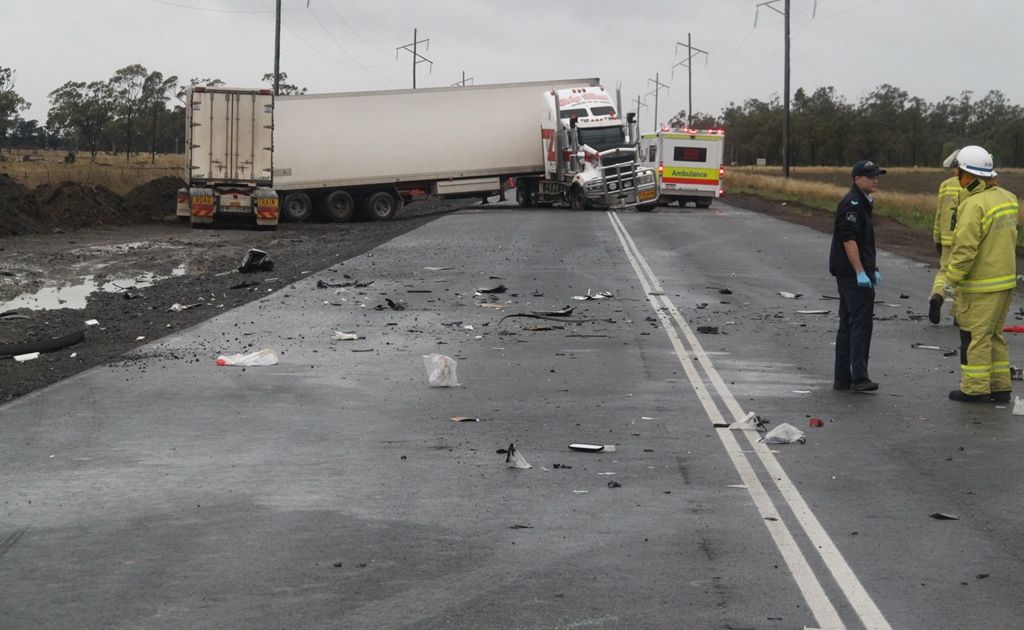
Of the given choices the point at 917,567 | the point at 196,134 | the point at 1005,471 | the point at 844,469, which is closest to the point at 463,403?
the point at 844,469

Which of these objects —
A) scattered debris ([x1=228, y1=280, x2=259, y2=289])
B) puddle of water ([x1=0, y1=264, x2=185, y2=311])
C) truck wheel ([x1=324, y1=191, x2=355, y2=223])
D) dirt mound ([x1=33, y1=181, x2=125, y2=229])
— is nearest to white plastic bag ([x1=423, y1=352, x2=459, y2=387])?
puddle of water ([x1=0, y1=264, x2=185, y2=311])

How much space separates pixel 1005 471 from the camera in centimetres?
797

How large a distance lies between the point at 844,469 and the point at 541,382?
12.5ft

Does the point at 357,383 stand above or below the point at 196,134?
below

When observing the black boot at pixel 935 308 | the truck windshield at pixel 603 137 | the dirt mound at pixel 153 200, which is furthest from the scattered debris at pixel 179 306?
the truck windshield at pixel 603 137

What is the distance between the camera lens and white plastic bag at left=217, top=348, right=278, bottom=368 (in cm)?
1223

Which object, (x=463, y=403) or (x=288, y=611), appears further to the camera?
(x=463, y=403)

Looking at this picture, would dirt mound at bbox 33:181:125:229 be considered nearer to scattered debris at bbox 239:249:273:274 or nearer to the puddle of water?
the puddle of water

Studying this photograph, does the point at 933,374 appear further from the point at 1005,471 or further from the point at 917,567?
the point at 917,567

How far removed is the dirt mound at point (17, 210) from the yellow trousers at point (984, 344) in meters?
26.1

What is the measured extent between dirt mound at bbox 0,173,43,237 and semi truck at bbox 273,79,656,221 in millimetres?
7420

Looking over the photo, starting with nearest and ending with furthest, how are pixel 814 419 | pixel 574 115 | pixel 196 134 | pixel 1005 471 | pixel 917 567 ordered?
pixel 917 567 < pixel 1005 471 < pixel 814 419 < pixel 196 134 < pixel 574 115

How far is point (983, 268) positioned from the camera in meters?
10.3

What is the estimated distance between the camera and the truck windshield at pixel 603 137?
42.7m
